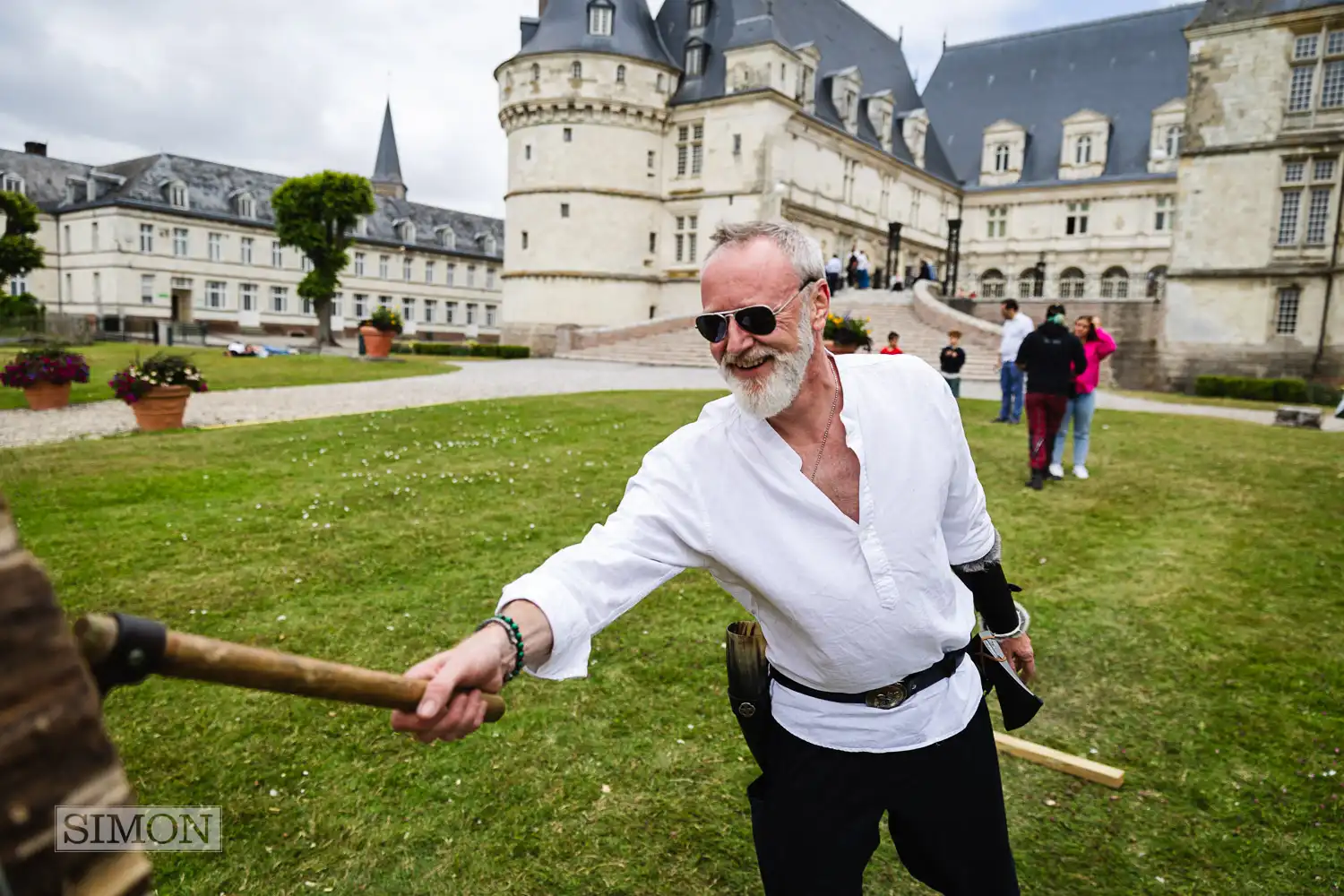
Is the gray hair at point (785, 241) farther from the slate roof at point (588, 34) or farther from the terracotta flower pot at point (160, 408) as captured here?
the slate roof at point (588, 34)

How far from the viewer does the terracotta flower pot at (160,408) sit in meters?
12.9

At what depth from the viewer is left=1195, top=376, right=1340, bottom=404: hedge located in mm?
26109

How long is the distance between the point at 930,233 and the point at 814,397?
56.9m

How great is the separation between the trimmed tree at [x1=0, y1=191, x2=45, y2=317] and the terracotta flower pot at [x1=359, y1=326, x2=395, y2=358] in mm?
26580

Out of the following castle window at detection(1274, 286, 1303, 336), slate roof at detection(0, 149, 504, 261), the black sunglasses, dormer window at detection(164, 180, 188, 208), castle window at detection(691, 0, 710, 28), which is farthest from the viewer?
dormer window at detection(164, 180, 188, 208)

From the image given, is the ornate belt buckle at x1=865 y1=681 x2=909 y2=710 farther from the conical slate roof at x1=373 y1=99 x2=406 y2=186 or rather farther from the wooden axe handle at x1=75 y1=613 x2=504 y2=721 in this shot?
the conical slate roof at x1=373 y1=99 x2=406 y2=186

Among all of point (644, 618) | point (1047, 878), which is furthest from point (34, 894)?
point (644, 618)

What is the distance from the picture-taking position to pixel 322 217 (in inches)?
1753

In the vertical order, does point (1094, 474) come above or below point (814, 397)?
below

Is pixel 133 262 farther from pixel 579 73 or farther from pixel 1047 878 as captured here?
pixel 1047 878

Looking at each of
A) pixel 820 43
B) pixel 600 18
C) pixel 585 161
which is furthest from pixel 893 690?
pixel 820 43

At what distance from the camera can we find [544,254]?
1732 inches

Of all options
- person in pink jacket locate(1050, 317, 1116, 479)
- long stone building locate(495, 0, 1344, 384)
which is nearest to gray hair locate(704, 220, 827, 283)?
person in pink jacket locate(1050, 317, 1116, 479)

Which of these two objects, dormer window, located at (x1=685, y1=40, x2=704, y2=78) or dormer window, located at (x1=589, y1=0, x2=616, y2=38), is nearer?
dormer window, located at (x1=589, y1=0, x2=616, y2=38)
